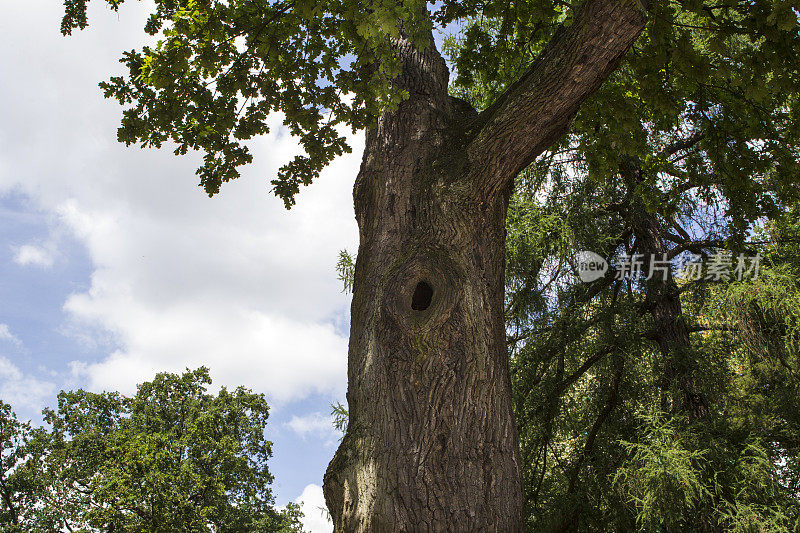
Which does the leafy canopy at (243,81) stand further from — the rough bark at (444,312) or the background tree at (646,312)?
the background tree at (646,312)

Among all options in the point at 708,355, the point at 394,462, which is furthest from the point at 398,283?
the point at 708,355

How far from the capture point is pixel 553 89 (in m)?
3.53

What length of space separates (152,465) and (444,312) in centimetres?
1683

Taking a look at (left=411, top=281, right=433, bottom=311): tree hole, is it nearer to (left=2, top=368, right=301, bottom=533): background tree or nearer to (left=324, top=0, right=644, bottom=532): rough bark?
(left=324, top=0, right=644, bottom=532): rough bark

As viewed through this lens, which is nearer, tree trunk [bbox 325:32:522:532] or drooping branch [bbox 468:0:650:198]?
tree trunk [bbox 325:32:522:532]

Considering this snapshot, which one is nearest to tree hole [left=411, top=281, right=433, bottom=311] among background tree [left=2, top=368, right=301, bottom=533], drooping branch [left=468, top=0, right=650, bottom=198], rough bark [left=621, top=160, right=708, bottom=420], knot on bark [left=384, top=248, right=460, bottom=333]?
knot on bark [left=384, top=248, right=460, bottom=333]

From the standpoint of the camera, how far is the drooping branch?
11.0ft

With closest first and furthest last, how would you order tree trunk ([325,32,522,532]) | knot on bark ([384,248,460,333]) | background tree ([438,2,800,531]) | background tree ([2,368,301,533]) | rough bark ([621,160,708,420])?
tree trunk ([325,32,522,532]) → knot on bark ([384,248,460,333]) → background tree ([438,2,800,531]) → rough bark ([621,160,708,420]) → background tree ([2,368,301,533])

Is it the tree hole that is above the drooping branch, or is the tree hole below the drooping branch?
below

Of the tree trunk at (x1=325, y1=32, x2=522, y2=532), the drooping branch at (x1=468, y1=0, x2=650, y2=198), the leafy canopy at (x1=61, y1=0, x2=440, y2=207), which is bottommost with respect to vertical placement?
the tree trunk at (x1=325, y1=32, x2=522, y2=532)

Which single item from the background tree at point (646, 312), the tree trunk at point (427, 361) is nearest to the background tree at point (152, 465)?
the background tree at point (646, 312)

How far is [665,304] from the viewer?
28.1ft

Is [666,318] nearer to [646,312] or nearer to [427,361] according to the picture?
[646,312]

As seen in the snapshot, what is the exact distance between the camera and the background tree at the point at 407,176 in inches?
118
